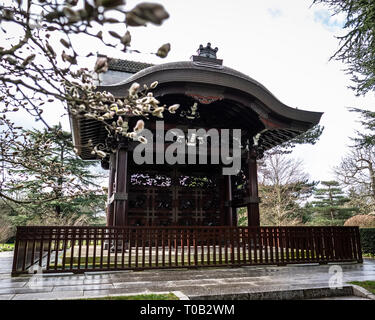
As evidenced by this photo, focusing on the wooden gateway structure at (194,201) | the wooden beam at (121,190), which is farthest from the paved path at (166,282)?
the wooden beam at (121,190)

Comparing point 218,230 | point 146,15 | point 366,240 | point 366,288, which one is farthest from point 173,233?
point 366,240

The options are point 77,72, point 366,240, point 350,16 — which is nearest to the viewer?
point 77,72

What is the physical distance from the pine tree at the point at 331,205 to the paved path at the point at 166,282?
23.0 metres

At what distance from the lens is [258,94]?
732 centimetres

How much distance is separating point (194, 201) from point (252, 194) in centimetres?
218

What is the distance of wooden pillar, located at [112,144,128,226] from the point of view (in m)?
6.50

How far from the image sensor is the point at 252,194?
778 cm

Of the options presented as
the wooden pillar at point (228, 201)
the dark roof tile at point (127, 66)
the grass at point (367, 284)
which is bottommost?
the grass at point (367, 284)

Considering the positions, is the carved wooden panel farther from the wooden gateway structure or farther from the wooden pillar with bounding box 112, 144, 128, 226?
the wooden pillar with bounding box 112, 144, 128, 226

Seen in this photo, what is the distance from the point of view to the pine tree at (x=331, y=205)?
93.0 feet

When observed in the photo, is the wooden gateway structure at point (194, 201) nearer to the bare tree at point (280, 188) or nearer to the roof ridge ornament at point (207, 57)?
the roof ridge ornament at point (207, 57)

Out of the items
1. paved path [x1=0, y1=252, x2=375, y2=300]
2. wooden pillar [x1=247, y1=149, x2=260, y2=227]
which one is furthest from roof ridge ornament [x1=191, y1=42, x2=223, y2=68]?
paved path [x1=0, y1=252, x2=375, y2=300]

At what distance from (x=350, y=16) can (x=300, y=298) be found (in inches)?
252
